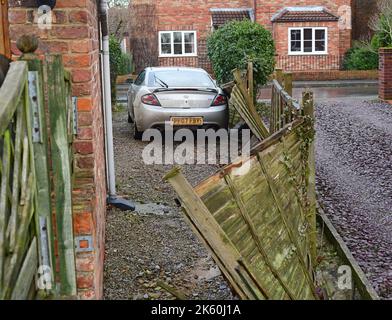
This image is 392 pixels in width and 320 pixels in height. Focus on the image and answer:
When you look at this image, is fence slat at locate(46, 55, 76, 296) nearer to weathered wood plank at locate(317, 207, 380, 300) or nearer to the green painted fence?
the green painted fence

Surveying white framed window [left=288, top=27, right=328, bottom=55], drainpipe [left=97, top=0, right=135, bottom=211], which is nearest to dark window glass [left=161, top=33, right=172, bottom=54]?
white framed window [left=288, top=27, right=328, bottom=55]

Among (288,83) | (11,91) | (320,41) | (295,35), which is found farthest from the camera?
(320,41)

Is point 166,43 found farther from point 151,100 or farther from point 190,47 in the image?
point 151,100

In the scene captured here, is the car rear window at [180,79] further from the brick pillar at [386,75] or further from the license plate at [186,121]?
the brick pillar at [386,75]

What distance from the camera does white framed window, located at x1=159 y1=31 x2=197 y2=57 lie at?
99.6 feet

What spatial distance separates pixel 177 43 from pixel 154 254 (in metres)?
25.7

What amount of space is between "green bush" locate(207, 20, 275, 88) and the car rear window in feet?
13.6

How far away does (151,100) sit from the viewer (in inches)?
456

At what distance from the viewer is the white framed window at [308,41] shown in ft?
98.5

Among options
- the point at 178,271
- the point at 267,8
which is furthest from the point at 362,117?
the point at 267,8

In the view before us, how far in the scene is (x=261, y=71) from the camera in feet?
53.3

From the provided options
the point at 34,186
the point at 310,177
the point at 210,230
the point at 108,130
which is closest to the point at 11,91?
the point at 34,186
